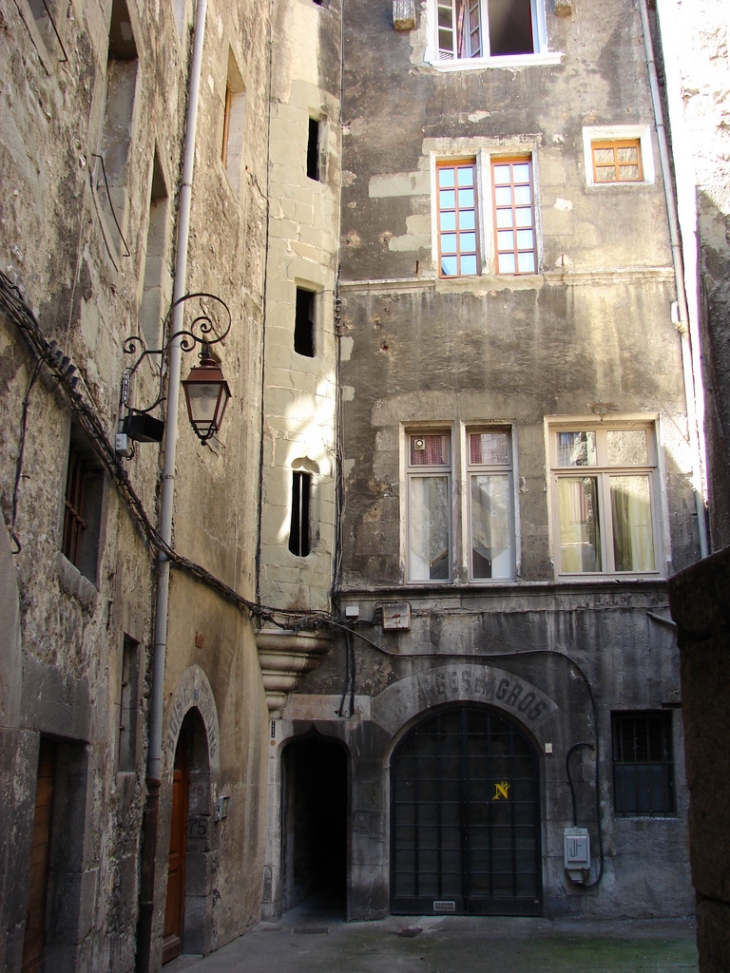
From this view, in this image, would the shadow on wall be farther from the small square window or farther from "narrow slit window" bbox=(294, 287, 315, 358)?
"narrow slit window" bbox=(294, 287, 315, 358)

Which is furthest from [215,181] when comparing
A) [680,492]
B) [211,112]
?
[680,492]

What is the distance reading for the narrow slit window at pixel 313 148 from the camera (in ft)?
39.2

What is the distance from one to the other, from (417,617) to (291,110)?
6.21 meters

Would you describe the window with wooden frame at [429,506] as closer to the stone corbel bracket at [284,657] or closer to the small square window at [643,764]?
the stone corbel bracket at [284,657]

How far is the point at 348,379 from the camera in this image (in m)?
11.2

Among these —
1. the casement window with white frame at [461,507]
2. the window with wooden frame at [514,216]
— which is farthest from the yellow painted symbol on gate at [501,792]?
the window with wooden frame at [514,216]

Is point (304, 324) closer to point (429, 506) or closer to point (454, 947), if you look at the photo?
point (429, 506)

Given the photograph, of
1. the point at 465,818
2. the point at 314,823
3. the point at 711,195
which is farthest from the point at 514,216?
the point at 711,195

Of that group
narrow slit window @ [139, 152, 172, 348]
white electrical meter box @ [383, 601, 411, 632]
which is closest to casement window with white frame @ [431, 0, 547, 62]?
narrow slit window @ [139, 152, 172, 348]

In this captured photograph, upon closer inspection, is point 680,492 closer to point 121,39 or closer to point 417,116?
point 417,116

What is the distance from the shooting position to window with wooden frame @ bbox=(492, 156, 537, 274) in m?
11.6

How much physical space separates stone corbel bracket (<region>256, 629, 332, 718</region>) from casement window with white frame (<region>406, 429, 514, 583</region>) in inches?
52.5

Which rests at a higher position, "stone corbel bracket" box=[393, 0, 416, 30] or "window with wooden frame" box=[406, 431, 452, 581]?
"stone corbel bracket" box=[393, 0, 416, 30]

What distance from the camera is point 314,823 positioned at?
12047mm
